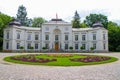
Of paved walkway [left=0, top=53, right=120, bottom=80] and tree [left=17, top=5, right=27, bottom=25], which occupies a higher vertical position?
tree [left=17, top=5, right=27, bottom=25]

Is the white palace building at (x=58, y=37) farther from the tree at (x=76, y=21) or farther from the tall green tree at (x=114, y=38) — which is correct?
the tree at (x=76, y=21)

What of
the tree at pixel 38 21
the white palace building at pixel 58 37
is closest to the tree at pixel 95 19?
the white palace building at pixel 58 37

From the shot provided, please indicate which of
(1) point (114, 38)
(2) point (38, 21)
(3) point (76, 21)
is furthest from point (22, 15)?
(1) point (114, 38)

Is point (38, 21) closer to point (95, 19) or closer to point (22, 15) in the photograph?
point (22, 15)

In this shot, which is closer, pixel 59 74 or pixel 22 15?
pixel 59 74

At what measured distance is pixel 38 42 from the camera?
1757 inches

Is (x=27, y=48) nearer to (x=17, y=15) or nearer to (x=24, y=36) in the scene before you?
(x=24, y=36)

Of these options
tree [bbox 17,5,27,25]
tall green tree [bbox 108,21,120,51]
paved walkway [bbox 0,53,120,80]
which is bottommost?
paved walkway [bbox 0,53,120,80]

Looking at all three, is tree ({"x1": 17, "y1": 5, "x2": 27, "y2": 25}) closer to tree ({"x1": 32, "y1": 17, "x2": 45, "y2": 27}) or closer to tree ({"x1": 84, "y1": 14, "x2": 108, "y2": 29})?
tree ({"x1": 32, "y1": 17, "x2": 45, "y2": 27})

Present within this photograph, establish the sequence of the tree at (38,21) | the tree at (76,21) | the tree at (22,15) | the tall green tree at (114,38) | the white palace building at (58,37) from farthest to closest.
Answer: the tree at (22,15)
the tree at (38,21)
the tree at (76,21)
the tall green tree at (114,38)
the white palace building at (58,37)

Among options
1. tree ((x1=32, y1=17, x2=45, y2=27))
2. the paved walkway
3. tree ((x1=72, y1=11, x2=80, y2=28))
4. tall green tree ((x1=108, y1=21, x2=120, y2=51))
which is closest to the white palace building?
tall green tree ((x1=108, y1=21, x2=120, y2=51))

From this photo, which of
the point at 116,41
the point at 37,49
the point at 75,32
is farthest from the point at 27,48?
the point at 116,41

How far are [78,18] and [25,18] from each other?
23050mm

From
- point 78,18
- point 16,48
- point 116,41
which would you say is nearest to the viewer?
point 16,48
